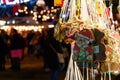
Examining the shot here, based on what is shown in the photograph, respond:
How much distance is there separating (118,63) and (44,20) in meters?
10.5

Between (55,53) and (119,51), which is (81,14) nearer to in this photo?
(119,51)

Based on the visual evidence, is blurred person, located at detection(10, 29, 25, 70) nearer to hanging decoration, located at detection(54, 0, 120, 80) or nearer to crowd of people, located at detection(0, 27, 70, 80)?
crowd of people, located at detection(0, 27, 70, 80)

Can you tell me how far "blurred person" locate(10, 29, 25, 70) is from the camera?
10.0m

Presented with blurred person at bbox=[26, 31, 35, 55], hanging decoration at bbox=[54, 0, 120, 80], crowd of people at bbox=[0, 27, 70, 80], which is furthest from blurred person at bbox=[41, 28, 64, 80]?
blurred person at bbox=[26, 31, 35, 55]

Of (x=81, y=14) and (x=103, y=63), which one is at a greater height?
(x=81, y=14)

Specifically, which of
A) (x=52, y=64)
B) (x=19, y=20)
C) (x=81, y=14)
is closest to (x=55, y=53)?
(x=52, y=64)

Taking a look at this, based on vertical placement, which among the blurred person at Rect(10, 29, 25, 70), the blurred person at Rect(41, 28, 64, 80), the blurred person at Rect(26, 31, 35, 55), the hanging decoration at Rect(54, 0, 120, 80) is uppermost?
the hanging decoration at Rect(54, 0, 120, 80)

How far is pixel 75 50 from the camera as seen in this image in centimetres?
258

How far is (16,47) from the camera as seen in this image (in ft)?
33.4

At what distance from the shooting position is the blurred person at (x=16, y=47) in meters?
10.0

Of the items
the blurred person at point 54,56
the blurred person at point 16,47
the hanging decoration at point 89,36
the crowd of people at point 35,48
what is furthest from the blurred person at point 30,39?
the hanging decoration at point 89,36

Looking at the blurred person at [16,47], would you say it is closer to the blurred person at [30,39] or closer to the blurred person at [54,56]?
the blurred person at [30,39]

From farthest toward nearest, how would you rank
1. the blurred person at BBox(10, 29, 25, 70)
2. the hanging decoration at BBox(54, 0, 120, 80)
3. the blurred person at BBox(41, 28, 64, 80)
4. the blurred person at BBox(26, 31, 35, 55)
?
the blurred person at BBox(26, 31, 35, 55), the blurred person at BBox(10, 29, 25, 70), the blurred person at BBox(41, 28, 64, 80), the hanging decoration at BBox(54, 0, 120, 80)

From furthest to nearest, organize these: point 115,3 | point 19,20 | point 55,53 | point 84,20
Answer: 1. point 19,20
2. point 55,53
3. point 115,3
4. point 84,20
